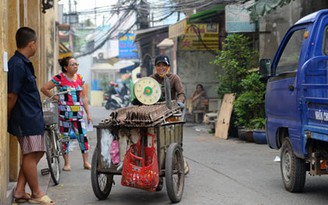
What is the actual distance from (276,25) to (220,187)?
27.5 ft

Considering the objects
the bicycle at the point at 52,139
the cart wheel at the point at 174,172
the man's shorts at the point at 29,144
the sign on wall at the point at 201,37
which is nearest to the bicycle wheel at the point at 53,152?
the bicycle at the point at 52,139

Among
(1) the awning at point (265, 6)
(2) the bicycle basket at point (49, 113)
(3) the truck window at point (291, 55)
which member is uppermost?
(1) the awning at point (265, 6)

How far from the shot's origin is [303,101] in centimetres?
633

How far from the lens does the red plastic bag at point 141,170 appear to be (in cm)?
576

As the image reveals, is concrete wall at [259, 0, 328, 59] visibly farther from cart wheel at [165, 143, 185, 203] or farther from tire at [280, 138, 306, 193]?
cart wheel at [165, 143, 185, 203]

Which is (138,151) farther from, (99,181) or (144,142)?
(99,181)

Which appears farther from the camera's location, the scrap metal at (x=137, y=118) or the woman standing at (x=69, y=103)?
the woman standing at (x=69, y=103)

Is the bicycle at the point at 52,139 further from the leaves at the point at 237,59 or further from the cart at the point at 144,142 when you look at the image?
the leaves at the point at 237,59

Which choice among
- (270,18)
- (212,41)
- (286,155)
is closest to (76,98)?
(286,155)

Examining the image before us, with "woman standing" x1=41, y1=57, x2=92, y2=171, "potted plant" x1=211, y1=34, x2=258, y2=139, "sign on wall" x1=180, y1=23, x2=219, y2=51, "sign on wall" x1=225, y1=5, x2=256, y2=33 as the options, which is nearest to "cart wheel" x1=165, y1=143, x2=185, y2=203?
"woman standing" x1=41, y1=57, x2=92, y2=171

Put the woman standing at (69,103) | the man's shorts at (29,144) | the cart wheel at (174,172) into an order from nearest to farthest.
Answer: the man's shorts at (29,144) < the cart wheel at (174,172) < the woman standing at (69,103)

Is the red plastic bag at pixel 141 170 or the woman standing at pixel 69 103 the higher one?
the woman standing at pixel 69 103

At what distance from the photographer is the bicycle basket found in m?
7.33

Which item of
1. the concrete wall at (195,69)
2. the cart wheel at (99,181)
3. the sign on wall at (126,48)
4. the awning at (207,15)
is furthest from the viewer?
the sign on wall at (126,48)
